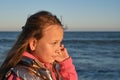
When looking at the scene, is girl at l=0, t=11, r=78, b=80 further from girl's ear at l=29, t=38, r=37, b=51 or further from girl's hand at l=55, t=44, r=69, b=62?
girl's hand at l=55, t=44, r=69, b=62

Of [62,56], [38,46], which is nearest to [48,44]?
[38,46]

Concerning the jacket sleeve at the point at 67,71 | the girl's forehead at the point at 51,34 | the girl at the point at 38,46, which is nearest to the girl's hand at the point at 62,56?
the jacket sleeve at the point at 67,71

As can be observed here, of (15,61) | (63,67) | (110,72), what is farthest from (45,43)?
(110,72)

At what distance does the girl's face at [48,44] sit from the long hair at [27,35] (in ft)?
0.13

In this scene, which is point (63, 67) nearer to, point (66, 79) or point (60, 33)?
point (66, 79)

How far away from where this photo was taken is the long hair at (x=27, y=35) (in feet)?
9.61

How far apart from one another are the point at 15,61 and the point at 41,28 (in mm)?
330

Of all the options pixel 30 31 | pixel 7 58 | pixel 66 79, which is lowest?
pixel 66 79

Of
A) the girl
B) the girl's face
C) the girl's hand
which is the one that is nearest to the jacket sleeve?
the girl's hand

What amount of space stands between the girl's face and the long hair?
40mm

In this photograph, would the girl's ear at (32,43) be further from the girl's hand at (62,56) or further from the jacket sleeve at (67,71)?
the jacket sleeve at (67,71)

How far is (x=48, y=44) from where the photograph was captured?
300 cm

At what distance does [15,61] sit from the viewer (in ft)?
9.45

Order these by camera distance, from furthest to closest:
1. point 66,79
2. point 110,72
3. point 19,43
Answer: point 110,72, point 66,79, point 19,43
